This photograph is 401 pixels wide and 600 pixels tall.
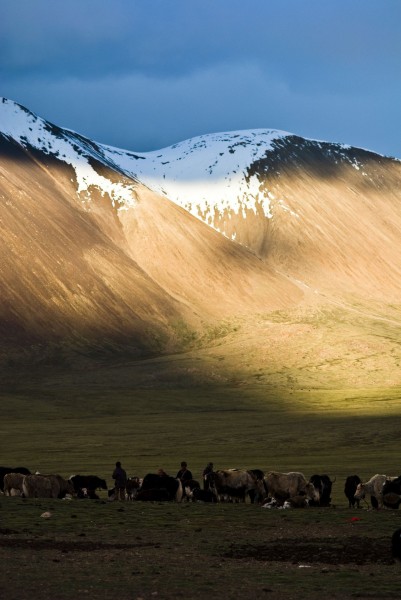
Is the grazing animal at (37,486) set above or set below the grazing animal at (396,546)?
above

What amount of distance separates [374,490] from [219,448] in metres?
35.6

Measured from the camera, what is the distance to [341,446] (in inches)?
2692

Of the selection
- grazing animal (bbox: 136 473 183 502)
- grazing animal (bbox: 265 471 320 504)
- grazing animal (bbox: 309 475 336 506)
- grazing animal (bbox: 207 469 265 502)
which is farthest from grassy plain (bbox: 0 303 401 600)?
grazing animal (bbox: 136 473 183 502)

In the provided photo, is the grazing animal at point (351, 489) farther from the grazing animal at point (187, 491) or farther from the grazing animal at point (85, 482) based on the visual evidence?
the grazing animal at point (85, 482)

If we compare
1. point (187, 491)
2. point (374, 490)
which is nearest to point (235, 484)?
point (187, 491)

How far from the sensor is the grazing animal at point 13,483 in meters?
35.7

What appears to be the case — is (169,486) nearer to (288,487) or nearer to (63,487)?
(63,487)

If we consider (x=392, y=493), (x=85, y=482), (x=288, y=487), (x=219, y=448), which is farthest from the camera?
(x=219, y=448)

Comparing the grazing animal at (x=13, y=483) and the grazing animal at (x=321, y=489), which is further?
the grazing animal at (x=13, y=483)

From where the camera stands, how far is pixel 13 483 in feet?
117

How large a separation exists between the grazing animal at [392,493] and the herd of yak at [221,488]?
50 centimetres

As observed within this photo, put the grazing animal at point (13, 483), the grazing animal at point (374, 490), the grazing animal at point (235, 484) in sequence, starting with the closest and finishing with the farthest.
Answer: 1. the grazing animal at point (374, 490)
2. the grazing animal at point (13, 483)
3. the grazing animal at point (235, 484)

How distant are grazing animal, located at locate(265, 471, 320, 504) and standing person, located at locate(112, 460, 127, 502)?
511 centimetres

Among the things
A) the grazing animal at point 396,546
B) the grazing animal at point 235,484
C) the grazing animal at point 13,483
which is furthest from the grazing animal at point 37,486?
the grazing animal at point 396,546
